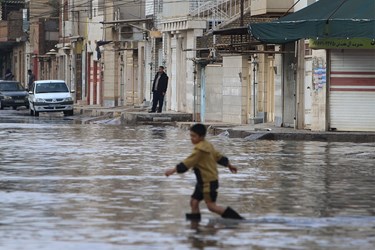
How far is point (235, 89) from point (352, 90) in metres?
8.99

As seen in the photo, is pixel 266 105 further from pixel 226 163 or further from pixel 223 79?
pixel 226 163

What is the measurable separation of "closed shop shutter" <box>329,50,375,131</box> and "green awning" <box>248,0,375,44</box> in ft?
5.67

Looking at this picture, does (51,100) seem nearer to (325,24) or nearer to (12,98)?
(12,98)

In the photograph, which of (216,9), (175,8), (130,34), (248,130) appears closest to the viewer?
(248,130)

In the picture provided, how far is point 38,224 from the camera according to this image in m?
14.5

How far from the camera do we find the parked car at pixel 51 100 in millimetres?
59781

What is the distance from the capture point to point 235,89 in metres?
45.4

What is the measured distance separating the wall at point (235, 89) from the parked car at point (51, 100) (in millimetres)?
14707

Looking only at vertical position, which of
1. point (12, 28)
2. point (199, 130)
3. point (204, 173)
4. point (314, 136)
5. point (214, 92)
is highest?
point (12, 28)

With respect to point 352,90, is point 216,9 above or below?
above

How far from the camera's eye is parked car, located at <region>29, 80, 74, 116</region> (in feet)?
A: 196

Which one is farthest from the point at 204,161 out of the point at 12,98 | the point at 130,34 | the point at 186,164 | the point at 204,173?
the point at 12,98

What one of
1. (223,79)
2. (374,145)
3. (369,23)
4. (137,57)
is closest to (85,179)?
(374,145)

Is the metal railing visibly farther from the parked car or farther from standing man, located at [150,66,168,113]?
the parked car
